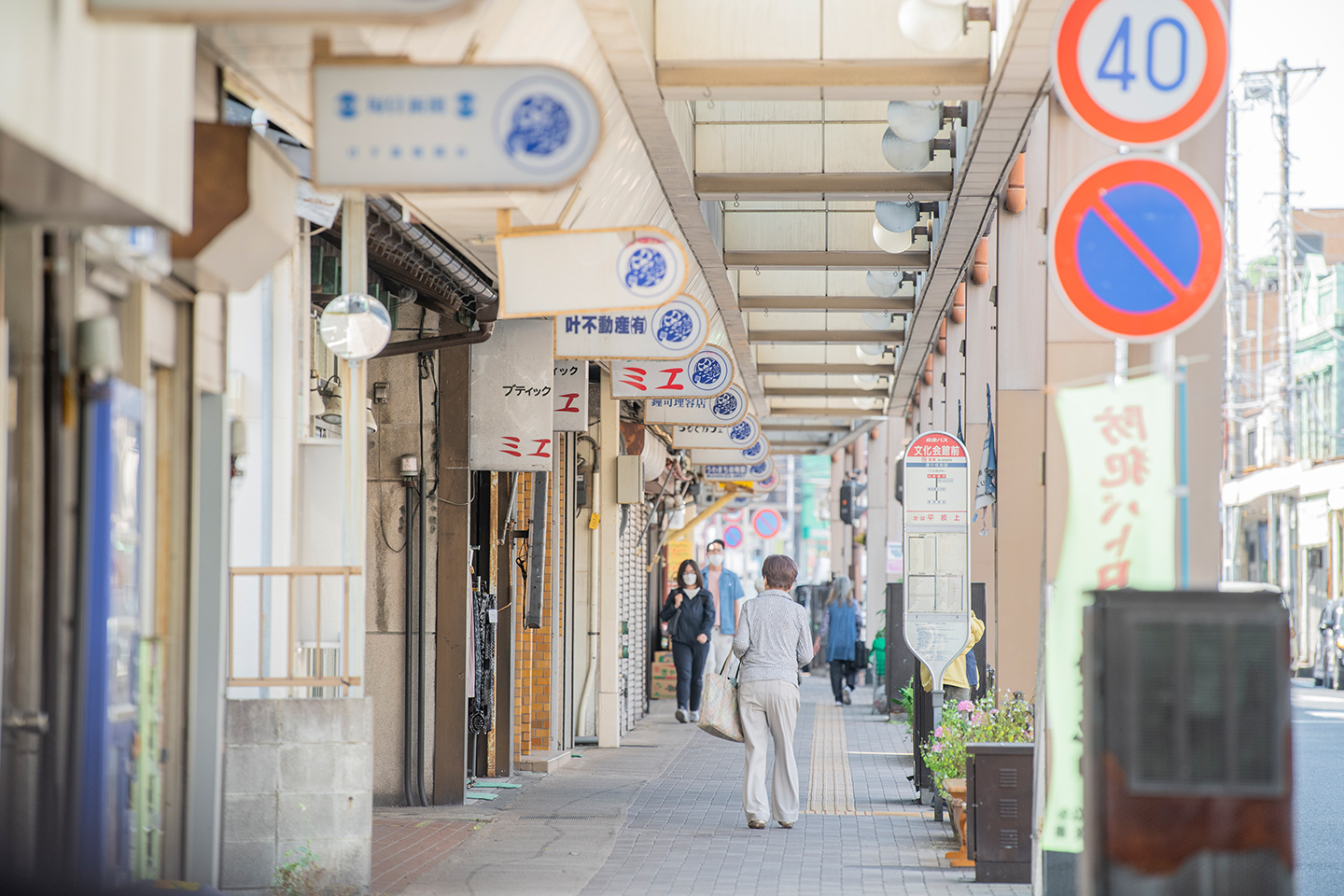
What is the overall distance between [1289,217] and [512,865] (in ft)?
126

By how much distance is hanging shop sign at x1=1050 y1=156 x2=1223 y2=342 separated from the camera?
5668 millimetres

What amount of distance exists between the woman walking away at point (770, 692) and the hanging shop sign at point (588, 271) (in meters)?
3.37

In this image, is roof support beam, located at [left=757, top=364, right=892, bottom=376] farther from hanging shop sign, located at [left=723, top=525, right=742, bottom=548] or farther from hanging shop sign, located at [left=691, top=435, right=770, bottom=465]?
hanging shop sign, located at [left=723, top=525, right=742, bottom=548]

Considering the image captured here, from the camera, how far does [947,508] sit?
10539 mm

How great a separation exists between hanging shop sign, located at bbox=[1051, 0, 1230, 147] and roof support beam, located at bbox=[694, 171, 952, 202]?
217 inches

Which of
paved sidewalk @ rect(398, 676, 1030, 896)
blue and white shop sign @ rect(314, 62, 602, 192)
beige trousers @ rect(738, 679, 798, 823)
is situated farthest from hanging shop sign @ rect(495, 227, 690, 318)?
beige trousers @ rect(738, 679, 798, 823)

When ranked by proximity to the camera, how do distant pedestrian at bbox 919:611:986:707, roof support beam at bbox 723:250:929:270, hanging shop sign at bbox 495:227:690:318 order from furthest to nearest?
roof support beam at bbox 723:250:929:270, distant pedestrian at bbox 919:611:986:707, hanging shop sign at bbox 495:227:690:318

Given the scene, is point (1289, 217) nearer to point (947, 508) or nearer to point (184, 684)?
point (947, 508)

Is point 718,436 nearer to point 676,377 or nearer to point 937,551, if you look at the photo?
point 676,377

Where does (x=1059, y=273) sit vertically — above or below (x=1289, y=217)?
below

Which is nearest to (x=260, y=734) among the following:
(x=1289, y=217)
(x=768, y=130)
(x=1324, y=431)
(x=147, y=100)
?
(x=147, y=100)

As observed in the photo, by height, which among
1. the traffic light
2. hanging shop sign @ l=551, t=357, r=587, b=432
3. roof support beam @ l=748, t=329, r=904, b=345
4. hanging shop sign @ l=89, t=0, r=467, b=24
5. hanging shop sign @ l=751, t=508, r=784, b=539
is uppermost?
roof support beam @ l=748, t=329, r=904, b=345

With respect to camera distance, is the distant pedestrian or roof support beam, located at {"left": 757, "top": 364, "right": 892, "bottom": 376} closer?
the distant pedestrian

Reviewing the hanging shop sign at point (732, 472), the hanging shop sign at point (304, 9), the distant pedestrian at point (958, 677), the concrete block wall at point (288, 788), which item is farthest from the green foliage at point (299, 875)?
the hanging shop sign at point (732, 472)
